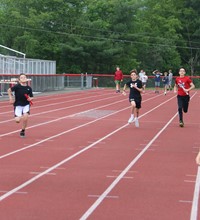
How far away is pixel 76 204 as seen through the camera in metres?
7.64

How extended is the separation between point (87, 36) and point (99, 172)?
194 feet

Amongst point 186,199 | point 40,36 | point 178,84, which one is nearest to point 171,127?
point 178,84

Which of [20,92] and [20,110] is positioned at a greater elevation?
[20,92]

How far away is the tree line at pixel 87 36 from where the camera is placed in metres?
67.2

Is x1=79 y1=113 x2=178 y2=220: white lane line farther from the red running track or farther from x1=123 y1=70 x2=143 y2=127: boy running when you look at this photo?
x1=123 y1=70 x2=143 y2=127: boy running

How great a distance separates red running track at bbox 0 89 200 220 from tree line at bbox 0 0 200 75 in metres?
48.8

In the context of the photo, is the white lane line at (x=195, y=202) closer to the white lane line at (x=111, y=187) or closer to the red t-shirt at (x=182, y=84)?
the white lane line at (x=111, y=187)

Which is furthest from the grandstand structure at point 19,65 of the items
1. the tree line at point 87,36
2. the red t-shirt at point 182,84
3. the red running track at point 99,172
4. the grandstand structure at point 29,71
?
the tree line at point 87,36

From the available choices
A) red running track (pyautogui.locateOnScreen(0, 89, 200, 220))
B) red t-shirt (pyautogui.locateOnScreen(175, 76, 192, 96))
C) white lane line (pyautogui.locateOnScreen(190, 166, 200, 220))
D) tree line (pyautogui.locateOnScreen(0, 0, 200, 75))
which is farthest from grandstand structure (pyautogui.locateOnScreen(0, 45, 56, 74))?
white lane line (pyautogui.locateOnScreen(190, 166, 200, 220))

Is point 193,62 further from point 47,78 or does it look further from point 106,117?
point 106,117

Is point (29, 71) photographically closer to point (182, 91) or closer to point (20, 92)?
point (182, 91)

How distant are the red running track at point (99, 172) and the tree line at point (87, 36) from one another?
160ft

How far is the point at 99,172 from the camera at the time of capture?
1009 centimetres

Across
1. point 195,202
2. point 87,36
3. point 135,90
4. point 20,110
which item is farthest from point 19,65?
point 195,202
